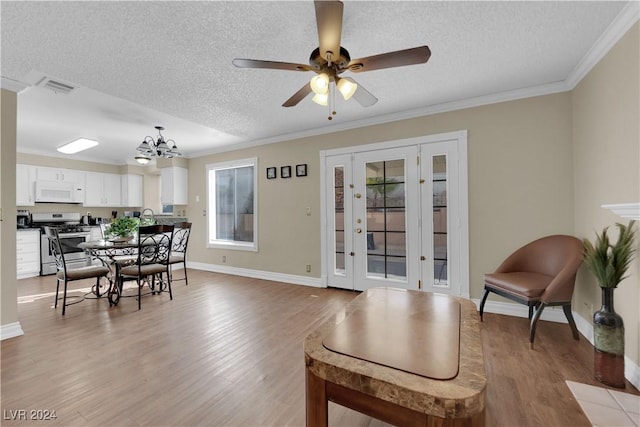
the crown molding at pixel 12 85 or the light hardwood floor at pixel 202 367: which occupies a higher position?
the crown molding at pixel 12 85

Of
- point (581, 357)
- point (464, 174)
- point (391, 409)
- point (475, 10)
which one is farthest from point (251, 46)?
point (581, 357)

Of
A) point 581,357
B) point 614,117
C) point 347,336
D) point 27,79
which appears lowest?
point 581,357

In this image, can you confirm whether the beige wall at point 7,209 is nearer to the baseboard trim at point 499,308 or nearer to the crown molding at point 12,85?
the crown molding at point 12,85

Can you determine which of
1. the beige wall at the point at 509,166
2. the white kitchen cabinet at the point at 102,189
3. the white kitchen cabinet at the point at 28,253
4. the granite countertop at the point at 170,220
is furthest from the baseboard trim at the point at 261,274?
the white kitchen cabinet at the point at 102,189

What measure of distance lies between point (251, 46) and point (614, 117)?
284cm

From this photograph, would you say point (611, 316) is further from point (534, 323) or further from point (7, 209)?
point (7, 209)

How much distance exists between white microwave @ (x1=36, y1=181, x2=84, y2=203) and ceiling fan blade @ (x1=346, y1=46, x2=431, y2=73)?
22.8 feet

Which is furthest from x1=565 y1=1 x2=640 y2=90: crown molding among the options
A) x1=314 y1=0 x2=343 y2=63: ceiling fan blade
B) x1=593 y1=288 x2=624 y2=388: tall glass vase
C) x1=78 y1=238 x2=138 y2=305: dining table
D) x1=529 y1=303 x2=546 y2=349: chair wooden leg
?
x1=78 y1=238 x2=138 y2=305: dining table

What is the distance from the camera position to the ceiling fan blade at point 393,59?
1.57m

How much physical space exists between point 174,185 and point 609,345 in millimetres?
6559

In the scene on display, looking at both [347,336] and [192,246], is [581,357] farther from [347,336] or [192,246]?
[192,246]

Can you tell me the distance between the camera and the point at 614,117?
205 cm

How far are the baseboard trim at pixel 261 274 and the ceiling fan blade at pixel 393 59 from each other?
129 inches

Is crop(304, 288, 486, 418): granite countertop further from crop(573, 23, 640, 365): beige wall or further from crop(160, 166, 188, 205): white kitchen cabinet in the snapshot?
crop(160, 166, 188, 205): white kitchen cabinet
